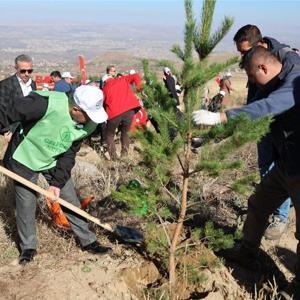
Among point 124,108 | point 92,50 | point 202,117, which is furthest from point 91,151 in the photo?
point 92,50

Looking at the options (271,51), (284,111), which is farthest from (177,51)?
(271,51)

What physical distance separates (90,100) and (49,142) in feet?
1.75

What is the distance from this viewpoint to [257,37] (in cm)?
416

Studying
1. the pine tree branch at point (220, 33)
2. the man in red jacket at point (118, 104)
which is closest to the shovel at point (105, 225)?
the pine tree branch at point (220, 33)

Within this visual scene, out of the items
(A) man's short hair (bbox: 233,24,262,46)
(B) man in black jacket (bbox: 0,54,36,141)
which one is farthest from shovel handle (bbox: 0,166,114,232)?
(A) man's short hair (bbox: 233,24,262,46)

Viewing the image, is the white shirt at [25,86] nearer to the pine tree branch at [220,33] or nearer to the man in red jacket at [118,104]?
the man in red jacket at [118,104]

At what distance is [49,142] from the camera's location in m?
3.71

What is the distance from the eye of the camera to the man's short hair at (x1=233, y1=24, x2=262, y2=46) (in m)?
4.14

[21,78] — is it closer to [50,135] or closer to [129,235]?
[50,135]

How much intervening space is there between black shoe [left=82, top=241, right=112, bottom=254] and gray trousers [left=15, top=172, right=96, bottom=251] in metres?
0.03

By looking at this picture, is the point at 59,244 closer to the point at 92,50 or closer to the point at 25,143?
the point at 25,143

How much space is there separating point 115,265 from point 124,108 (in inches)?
175

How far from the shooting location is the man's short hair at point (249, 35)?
4.14 m

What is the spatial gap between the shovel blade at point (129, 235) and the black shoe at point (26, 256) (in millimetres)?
749
